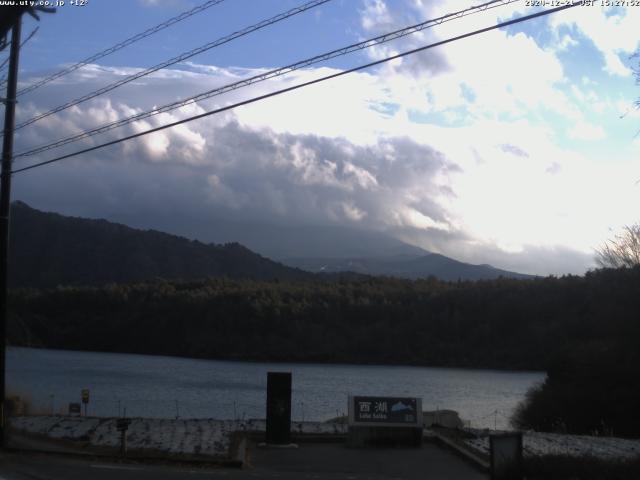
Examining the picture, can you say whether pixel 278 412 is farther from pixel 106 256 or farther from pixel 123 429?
pixel 106 256

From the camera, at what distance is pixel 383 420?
21.4m

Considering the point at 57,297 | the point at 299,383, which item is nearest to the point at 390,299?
the point at 57,297

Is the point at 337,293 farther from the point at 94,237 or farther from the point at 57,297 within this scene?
the point at 94,237

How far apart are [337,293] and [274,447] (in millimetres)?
91979

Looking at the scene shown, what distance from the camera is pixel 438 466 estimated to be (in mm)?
19172

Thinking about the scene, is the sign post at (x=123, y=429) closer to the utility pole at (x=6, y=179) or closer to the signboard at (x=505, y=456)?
the utility pole at (x=6, y=179)

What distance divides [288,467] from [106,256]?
150317 millimetres

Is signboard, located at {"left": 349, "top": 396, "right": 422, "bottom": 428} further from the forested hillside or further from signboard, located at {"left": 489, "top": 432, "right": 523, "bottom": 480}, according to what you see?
the forested hillside

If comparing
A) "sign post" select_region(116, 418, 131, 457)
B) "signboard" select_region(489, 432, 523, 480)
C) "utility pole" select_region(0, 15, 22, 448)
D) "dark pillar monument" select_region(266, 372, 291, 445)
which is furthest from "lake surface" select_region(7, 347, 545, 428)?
"signboard" select_region(489, 432, 523, 480)

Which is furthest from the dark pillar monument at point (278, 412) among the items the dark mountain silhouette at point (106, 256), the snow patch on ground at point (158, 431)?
the dark mountain silhouette at point (106, 256)

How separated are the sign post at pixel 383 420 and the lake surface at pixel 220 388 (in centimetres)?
1545

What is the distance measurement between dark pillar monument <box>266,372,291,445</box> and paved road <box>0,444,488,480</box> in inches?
21.3

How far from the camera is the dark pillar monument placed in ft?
68.6

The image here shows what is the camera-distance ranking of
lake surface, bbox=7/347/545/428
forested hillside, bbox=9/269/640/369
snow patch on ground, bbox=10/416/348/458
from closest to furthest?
1. snow patch on ground, bbox=10/416/348/458
2. lake surface, bbox=7/347/545/428
3. forested hillside, bbox=9/269/640/369
